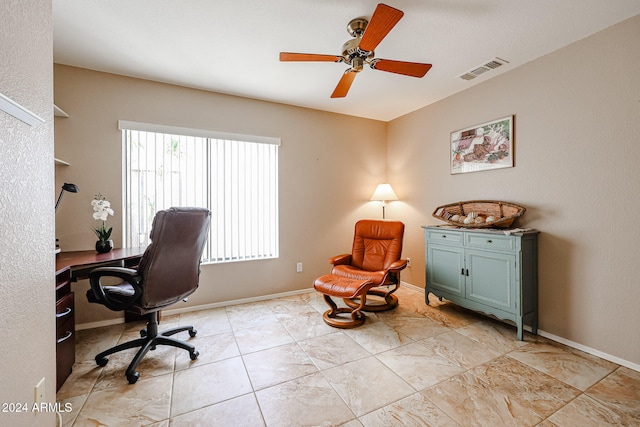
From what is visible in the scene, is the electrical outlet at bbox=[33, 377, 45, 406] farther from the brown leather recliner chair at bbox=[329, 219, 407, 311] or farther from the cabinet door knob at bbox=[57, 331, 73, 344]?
the brown leather recliner chair at bbox=[329, 219, 407, 311]

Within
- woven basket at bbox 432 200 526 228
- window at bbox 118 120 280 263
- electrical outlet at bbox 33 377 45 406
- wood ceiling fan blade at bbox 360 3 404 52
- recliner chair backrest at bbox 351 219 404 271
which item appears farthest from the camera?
recliner chair backrest at bbox 351 219 404 271

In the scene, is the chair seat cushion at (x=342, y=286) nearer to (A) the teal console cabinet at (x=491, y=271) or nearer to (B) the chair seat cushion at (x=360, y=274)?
(B) the chair seat cushion at (x=360, y=274)

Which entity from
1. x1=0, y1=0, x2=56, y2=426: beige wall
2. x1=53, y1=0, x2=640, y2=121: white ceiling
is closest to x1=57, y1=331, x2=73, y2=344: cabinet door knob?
x1=0, y1=0, x2=56, y2=426: beige wall

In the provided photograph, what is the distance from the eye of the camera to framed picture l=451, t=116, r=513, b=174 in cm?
261

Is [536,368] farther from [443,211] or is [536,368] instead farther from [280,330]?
[280,330]

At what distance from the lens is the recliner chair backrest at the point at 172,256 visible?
1733 millimetres

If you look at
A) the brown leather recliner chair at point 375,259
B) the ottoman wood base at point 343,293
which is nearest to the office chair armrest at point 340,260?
the brown leather recliner chair at point 375,259

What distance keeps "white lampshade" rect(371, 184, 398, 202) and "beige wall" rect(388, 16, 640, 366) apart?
1.12 metres

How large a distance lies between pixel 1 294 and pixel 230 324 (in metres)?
1.92

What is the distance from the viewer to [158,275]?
1786 mm

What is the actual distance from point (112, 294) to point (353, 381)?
1728 millimetres

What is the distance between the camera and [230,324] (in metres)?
2.58

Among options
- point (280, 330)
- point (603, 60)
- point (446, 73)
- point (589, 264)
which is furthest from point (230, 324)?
point (603, 60)

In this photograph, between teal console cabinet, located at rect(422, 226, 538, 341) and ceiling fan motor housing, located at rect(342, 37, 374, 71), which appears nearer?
ceiling fan motor housing, located at rect(342, 37, 374, 71)
